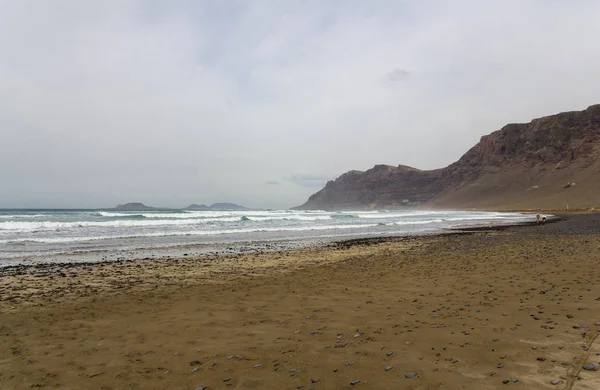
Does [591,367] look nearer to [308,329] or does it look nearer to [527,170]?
[308,329]

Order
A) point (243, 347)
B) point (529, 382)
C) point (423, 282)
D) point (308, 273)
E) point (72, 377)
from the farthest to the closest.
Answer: point (308, 273), point (423, 282), point (243, 347), point (72, 377), point (529, 382)

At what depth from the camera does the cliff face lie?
97.9m

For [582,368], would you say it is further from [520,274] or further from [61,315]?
[61,315]

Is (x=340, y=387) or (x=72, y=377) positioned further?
(x=72, y=377)

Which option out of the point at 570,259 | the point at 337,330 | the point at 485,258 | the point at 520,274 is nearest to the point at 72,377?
the point at 337,330

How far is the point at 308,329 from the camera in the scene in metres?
5.70

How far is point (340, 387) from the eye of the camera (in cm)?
372

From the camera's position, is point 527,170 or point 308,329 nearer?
point 308,329

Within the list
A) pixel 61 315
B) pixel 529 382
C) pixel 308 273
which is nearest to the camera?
pixel 529 382

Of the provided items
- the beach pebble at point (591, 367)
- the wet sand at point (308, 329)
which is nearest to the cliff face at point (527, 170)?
the wet sand at point (308, 329)

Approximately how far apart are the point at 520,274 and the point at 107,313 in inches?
418

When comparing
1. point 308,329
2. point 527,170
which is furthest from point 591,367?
point 527,170

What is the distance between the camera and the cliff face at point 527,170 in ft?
321

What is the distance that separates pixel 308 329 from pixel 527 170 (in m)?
146
